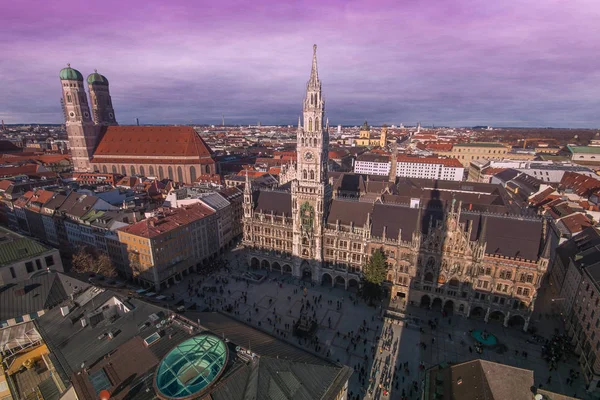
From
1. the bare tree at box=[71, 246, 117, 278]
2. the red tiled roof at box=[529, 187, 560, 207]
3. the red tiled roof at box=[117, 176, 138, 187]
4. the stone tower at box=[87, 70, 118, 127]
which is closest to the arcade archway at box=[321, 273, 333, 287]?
the bare tree at box=[71, 246, 117, 278]

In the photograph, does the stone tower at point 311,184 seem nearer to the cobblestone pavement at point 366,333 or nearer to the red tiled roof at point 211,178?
the cobblestone pavement at point 366,333

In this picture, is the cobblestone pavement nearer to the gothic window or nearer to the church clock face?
the gothic window

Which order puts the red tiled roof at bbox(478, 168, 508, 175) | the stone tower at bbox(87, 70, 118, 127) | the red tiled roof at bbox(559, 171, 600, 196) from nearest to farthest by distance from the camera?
the red tiled roof at bbox(559, 171, 600, 196) < the red tiled roof at bbox(478, 168, 508, 175) < the stone tower at bbox(87, 70, 118, 127)

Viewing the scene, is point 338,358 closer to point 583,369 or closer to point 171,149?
point 583,369

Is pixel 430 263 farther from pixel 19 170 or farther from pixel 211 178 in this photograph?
pixel 19 170

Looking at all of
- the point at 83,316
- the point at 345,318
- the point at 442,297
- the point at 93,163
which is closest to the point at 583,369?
the point at 442,297

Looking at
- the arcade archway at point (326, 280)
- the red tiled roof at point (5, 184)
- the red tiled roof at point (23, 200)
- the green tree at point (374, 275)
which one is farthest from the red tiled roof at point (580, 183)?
the red tiled roof at point (5, 184)
